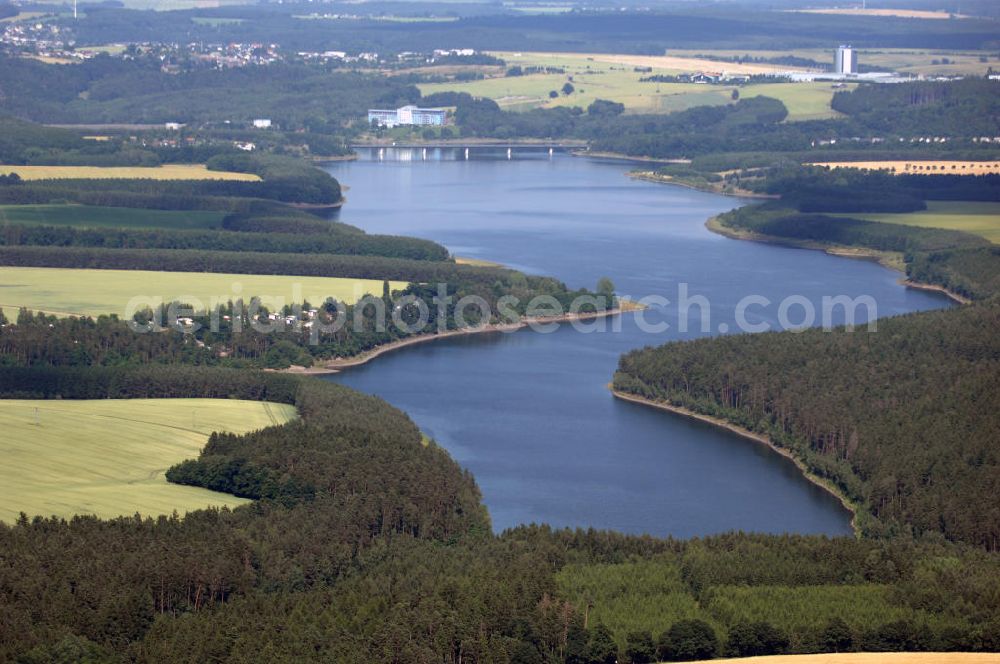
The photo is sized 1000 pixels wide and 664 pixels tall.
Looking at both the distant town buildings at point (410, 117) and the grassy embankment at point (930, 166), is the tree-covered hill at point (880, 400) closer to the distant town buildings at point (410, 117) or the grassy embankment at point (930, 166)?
the grassy embankment at point (930, 166)

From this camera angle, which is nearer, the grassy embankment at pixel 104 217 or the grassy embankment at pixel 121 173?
the grassy embankment at pixel 104 217

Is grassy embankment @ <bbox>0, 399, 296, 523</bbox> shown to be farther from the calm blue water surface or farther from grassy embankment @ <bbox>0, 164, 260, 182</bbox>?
grassy embankment @ <bbox>0, 164, 260, 182</bbox>

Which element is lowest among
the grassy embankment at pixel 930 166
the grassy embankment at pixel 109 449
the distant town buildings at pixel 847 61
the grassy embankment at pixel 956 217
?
the grassy embankment at pixel 109 449

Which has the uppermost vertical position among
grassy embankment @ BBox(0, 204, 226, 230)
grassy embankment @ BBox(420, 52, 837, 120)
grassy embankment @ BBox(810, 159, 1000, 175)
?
grassy embankment @ BBox(420, 52, 837, 120)

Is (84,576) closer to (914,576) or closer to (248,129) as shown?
(914,576)

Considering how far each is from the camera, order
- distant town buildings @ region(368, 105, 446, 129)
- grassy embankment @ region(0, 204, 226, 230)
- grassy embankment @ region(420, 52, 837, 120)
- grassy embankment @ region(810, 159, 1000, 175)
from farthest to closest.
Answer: grassy embankment @ region(420, 52, 837, 120) < distant town buildings @ region(368, 105, 446, 129) < grassy embankment @ region(810, 159, 1000, 175) < grassy embankment @ region(0, 204, 226, 230)

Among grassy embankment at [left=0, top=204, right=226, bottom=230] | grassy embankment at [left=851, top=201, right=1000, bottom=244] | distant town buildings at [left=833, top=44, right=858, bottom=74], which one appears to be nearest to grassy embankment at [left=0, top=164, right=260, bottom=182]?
grassy embankment at [left=0, top=204, right=226, bottom=230]

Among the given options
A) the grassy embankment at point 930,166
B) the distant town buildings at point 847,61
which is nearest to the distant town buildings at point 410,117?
the grassy embankment at point 930,166
